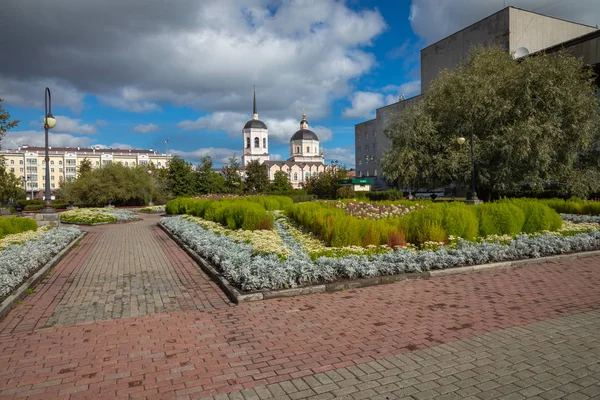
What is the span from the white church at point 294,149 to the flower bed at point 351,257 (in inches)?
3842

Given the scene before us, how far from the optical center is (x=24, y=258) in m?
7.58

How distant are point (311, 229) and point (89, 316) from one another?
304 inches

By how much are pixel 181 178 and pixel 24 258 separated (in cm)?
3310

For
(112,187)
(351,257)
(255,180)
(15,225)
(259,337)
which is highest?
(255,180)

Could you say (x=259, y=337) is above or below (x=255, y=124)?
below

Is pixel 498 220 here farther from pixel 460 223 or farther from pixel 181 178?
pixel 181 178

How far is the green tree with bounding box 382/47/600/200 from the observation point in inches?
810

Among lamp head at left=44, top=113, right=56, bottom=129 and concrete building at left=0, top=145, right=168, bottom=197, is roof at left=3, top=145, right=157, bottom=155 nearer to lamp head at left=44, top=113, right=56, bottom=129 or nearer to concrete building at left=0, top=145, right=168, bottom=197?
concrete building at left=0, top=145, right=168, bottom=197

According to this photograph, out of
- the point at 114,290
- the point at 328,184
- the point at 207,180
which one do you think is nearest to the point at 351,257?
the point at 114,290

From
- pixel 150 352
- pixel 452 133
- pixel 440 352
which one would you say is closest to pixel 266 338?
pixel 150 352

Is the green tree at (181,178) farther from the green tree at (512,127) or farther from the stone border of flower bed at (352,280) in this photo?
the stone border of flower bed at (352,280)

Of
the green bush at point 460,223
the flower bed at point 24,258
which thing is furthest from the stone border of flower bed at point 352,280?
the flower bed at point 24,258

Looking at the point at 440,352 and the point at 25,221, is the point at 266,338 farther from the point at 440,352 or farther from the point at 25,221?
the point at 25,221

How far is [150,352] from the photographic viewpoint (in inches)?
158
